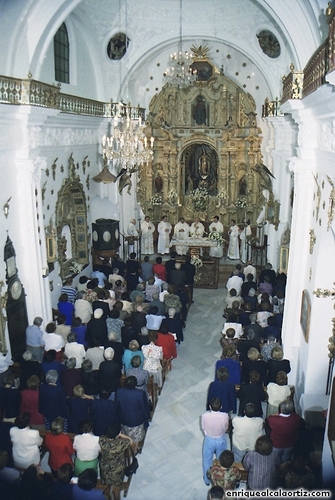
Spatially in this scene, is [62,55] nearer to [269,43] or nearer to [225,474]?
[269,43]

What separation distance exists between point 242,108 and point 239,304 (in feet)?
34.4

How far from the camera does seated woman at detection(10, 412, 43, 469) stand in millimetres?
6770

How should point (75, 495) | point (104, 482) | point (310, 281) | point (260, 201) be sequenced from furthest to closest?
point (260, 201), point (310, 281), point (104, 482), point (75, 495)

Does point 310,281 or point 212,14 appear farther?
point 212,14

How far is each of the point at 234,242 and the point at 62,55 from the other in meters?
9.29

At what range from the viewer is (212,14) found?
15.5 meters

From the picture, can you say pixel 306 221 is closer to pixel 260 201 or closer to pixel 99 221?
pixel 99 221

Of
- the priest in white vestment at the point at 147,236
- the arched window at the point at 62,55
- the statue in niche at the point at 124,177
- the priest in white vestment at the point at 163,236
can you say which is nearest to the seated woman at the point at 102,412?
the arched window at the point at 62,55

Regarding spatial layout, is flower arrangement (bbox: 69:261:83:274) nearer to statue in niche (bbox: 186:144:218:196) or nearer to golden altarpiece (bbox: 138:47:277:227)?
golden altarpiece (bbox: 138:47:277:227)

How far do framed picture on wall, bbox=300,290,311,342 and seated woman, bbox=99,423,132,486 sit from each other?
3934 millimetres

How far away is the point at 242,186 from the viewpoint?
2008 centimetres

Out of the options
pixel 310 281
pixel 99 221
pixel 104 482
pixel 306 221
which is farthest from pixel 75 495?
pixel 99 221

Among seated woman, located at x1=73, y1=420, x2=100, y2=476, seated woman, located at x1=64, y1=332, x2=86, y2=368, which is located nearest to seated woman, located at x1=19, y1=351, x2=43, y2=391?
seated woman, located at x1=64, y1=332, x2=86, y2=368

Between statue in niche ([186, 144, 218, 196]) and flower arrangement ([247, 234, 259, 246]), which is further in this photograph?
statue in niche ([186, 144, 218, 196])
